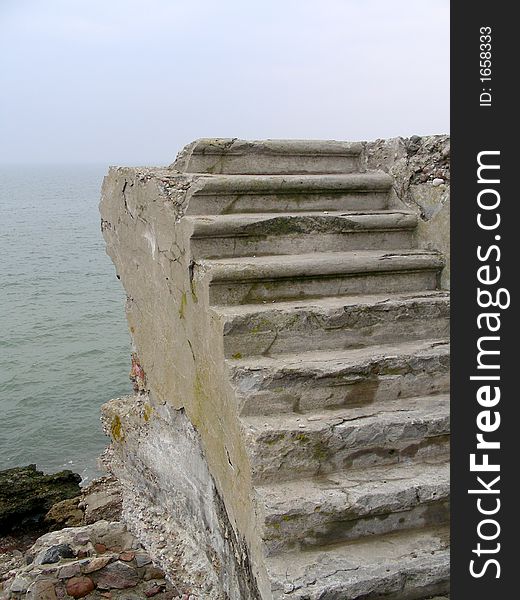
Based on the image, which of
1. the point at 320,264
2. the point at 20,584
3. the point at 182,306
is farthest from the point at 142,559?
the point at 320,264

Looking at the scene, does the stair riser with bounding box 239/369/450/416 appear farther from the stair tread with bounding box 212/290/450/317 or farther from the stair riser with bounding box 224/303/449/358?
the stair tread with bounding box 212/290/450/317

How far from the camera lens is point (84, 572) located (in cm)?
353

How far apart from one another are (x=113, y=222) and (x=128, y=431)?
1.45 m

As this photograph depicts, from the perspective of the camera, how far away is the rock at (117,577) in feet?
11.4

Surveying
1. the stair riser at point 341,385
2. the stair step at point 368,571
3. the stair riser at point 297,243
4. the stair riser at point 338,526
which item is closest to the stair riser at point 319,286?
the stair riser at point 297,243

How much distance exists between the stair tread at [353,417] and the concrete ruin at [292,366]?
1 centimetres

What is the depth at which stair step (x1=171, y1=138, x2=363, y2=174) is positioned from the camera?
3863 millimetres

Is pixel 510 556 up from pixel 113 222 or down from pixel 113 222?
down

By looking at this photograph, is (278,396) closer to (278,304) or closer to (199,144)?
(278,304)

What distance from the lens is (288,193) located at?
Result: 3.71m

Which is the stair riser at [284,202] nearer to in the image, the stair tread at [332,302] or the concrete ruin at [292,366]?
the concrete ruin at [292,366]

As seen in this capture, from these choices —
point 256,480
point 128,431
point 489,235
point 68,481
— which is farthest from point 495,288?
point 68,481

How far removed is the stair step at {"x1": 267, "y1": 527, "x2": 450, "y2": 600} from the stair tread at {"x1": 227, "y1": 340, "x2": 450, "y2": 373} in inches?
28.6

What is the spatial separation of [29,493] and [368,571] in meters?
4.86
